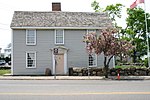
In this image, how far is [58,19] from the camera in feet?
117

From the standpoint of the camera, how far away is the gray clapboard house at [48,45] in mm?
33781

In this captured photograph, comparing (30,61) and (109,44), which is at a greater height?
(109,44)

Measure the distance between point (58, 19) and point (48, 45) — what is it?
3.45m

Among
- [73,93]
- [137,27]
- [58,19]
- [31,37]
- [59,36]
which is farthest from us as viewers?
[137,27]

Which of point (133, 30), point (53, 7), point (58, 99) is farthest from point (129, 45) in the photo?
point (133, 30)

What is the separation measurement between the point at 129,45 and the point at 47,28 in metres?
9.50

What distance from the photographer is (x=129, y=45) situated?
95.5 feet

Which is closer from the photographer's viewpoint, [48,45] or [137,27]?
[48,45]

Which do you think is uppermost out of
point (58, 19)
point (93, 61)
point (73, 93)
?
point (58, 19)

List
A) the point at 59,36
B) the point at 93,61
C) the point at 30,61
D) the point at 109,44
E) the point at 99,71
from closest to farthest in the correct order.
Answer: the point at 109,44 → the point at 99,71 → the point at 30,61 → the point at 59,36 → the point at 93,61

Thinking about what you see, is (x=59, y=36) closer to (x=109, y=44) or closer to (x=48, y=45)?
(x=48, y=45)

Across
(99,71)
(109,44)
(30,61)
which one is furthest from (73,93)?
(30,61)

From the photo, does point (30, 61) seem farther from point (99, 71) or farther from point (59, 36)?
point (99, 71)

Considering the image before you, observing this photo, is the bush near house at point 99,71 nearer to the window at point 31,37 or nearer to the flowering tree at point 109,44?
the flowering tree at point 109,44
